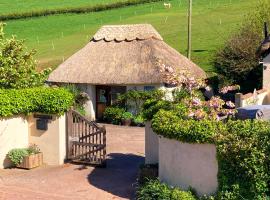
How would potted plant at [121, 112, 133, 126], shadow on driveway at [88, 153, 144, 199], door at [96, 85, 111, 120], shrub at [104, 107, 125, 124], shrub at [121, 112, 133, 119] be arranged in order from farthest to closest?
door at [96, 85, 111, 120] → shrub at [104, 107, 125, 124] → shrub at [121, 112, 133, 119] → potted plant at [121, 112, 133, 126] → shadow on driveway at [88, 153, 144, 199]

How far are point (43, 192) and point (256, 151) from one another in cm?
731

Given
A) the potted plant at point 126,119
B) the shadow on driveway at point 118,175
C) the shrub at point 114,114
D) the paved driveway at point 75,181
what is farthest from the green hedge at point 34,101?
the shrub at point 114,114

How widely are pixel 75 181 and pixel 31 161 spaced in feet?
8.71

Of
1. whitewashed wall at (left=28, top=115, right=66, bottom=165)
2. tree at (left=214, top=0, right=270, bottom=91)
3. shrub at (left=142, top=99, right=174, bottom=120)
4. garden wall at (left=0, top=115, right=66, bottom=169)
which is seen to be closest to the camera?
shrub at (left=142, top=99, right=174, bottom=120)

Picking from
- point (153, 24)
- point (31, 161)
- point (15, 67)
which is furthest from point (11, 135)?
point (153, 24)

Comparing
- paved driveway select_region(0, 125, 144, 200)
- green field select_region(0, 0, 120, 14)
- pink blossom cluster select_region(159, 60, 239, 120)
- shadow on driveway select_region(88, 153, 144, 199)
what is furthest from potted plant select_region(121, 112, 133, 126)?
green field select_region(0, 0, 120, 14)

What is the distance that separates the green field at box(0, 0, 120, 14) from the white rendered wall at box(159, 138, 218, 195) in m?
59.2

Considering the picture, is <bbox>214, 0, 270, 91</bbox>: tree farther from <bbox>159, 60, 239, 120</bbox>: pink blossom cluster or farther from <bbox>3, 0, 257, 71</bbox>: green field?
<bbox>159, 60, 239, 120</bbox>: pink blossom cluster

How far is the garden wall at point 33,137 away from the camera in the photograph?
21750 millimetres

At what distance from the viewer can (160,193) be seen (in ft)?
52.2

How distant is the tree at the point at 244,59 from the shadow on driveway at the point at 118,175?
15.1 metres

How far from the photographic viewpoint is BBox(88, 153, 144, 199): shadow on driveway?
18500mm

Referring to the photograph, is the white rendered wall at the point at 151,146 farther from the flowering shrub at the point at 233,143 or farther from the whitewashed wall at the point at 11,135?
the whitewashed wall at the point at 11,135

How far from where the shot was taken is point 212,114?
53.1ft
